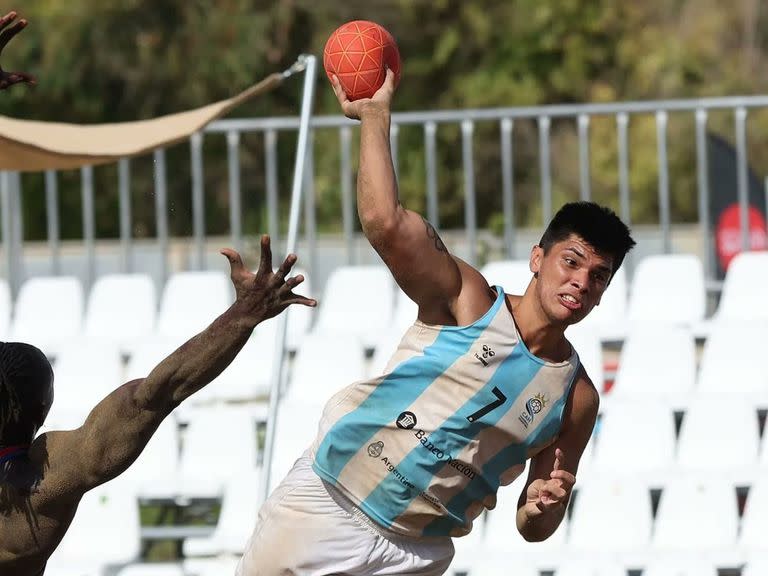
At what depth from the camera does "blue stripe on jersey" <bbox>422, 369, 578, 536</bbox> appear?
14.2ft

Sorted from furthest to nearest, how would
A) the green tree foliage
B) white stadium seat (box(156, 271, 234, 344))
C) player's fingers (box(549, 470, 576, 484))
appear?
1. the green tree foliage
2. white stadium seat (box(156, 271, 234, 344))
3. player's fingers (box(549, 470, 576, 484))

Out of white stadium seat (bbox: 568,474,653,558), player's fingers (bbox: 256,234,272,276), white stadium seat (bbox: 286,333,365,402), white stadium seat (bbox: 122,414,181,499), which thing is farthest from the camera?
white stadium seat (bbox: 286,333,365,402)

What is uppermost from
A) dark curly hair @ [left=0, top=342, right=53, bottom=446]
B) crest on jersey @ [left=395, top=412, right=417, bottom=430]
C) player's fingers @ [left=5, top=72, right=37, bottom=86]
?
player's fingers @ [left=5, top=72, right=37, bottom=86]

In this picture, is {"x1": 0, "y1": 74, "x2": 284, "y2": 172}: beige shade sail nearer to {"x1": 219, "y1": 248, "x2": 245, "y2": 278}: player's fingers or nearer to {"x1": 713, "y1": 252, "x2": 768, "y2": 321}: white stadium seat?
{"x1": 713, "y1": 252, "x2": 768, "y2": 321}: white stadium seat

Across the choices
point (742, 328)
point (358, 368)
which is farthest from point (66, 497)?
point (742, 328)

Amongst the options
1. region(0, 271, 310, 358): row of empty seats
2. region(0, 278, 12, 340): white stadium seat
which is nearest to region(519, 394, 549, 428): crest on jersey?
region(0, 271, 310, 358): row of empty seats

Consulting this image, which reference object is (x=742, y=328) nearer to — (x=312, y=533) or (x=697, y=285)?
(x=697, y=285)

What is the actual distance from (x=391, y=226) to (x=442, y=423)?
0.65m

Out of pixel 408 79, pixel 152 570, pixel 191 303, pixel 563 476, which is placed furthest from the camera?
pixel 408 79

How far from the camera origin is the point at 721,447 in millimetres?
7188

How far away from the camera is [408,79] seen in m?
23.8

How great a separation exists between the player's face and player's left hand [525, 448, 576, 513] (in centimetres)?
41

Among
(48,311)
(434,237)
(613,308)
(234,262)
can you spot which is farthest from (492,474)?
(48,311)

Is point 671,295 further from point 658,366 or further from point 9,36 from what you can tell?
point 9,36
